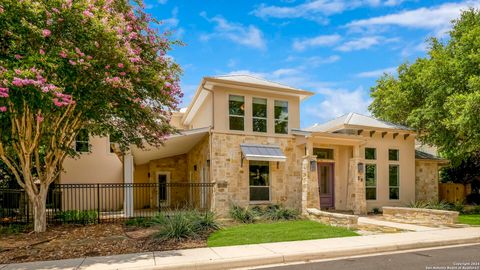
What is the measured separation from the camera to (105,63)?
355 inches

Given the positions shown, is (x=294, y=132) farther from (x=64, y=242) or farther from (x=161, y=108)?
(x=64, y=242)

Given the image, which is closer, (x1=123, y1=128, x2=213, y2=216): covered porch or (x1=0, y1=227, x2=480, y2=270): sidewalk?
(x1=0, y1=227, x2=480, y2=270): sidewalk

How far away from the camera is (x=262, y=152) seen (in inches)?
584

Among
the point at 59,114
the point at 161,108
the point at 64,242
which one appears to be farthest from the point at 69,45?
the point at 64,242

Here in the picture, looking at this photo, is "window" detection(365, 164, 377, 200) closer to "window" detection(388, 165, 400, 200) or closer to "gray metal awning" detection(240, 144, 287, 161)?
"window" detection(388, 165, 400, 200)

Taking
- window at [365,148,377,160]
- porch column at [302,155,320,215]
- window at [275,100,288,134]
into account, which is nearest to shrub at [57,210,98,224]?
porch column at [302,155,320,215]

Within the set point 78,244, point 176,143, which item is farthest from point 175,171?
point 78,244

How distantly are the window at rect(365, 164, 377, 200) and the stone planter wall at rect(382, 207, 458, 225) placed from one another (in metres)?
2.73

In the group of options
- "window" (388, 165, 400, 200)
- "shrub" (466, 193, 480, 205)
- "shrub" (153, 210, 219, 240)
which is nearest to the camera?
"shrub" (153, 210, 219, 240)

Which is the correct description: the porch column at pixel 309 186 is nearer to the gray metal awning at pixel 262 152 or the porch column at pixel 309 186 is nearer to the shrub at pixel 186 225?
the gray metal awning at pixel 262 152

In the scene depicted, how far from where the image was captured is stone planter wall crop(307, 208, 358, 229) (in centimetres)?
1109

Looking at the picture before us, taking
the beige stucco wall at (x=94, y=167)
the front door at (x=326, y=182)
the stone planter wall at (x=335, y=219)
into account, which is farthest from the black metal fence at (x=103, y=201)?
the front door at (x=326, y=182)

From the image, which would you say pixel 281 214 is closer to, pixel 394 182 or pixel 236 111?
pixel 236 111

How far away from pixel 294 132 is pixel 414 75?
9.10 metres
